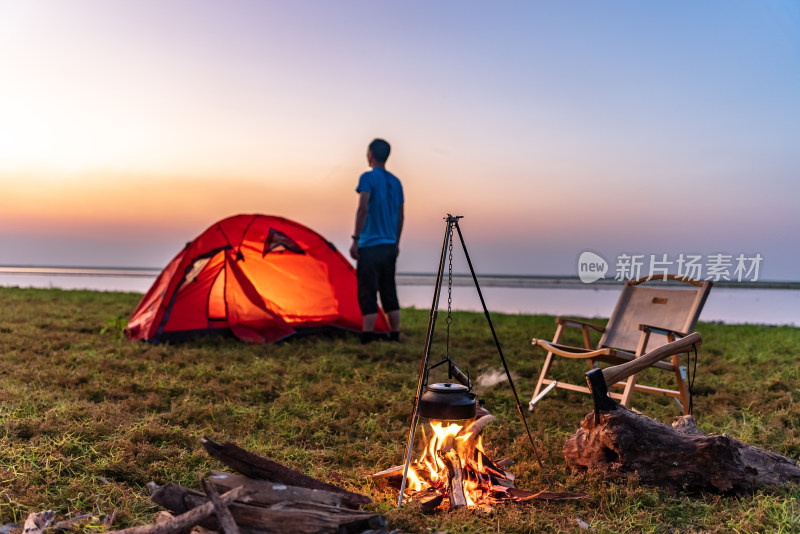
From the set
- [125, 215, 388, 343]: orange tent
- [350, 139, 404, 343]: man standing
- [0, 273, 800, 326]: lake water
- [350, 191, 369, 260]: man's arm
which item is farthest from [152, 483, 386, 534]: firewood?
[0, 273, 800, 326]: lake water

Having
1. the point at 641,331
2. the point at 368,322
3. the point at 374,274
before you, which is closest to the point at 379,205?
the point at 374,274

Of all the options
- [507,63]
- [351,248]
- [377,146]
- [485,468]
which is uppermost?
[507,63]

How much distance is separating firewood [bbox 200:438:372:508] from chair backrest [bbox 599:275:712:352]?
Result: 124 inches

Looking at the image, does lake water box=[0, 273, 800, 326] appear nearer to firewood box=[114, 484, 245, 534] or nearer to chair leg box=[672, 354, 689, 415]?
chair leg box=[672, 354, 689, 415]

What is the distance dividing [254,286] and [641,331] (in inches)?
185

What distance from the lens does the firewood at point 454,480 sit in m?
2.81

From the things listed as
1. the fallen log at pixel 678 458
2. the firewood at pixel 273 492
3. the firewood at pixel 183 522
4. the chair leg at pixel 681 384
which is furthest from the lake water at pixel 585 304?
the firewood at pixel 183 522

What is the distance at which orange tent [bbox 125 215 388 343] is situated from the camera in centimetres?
698

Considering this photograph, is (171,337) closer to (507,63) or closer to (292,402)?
(292,402)

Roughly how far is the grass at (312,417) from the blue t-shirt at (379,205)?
1.23 metres

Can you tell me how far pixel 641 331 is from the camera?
4.52 metres

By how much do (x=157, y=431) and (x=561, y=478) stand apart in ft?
7.85

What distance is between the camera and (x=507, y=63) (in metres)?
7.69

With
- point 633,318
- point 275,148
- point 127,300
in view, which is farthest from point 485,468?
point 127,300
